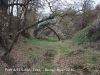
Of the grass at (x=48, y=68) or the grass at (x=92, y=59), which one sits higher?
the grass at (x=92, y=59)

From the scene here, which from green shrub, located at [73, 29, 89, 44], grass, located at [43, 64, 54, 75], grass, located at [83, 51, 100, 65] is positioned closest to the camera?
grass, located at [43, 64, 54, 75]

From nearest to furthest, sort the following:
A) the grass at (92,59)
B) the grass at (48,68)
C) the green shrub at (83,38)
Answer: the grass at (48,68)
the grass at (92,59)
the green shrub at (83,38)

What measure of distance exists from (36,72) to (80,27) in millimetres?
16839

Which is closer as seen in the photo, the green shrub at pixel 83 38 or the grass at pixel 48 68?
the grass at pixel 48 68

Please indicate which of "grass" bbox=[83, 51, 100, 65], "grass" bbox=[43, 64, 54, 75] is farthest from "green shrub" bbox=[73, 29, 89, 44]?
"grass" bbox=[43, 64, 54, 75]

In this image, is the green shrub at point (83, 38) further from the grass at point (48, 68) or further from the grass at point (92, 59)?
the grass at point (48, 68)

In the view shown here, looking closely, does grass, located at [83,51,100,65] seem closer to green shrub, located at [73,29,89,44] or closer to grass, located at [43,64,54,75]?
grass, located at [43,64,54,75]

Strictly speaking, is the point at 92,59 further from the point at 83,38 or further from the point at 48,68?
the point at 83,38

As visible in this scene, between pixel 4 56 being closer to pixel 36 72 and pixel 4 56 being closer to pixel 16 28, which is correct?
pixel 36 72

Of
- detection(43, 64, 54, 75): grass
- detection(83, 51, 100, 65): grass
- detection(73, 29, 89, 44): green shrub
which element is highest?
detection(73, 29, 89, 44): green shrub

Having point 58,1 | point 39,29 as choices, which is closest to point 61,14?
point 58,1

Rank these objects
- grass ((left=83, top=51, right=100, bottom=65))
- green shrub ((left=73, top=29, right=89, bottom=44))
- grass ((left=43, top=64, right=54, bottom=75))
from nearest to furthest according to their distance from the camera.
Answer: grass ((left=43, top=64, right=54, bottom=75)) < grass ((left=83, top=51, right=100, bottom=65)) < green shrub ((left=73, top=29, right=89, bottom=44))

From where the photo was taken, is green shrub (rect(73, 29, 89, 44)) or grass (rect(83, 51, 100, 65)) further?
green shrub (rect(73, 29, 89, 44))

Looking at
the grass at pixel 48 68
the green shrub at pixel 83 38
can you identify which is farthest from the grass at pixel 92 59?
the green shrub at pixel 83 38
